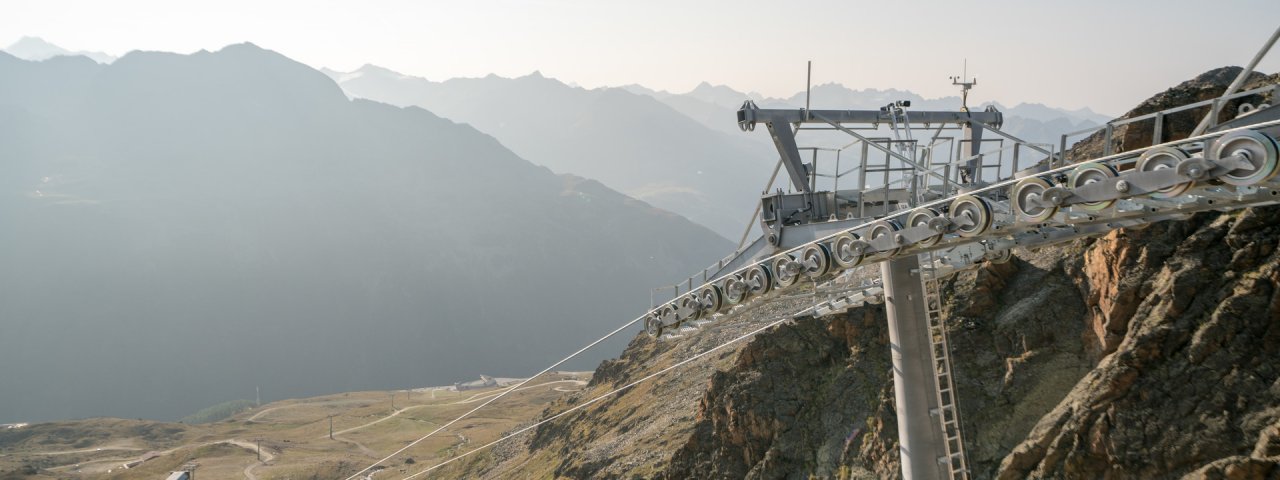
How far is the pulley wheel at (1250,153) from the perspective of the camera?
12.9 meters

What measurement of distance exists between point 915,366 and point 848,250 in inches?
237

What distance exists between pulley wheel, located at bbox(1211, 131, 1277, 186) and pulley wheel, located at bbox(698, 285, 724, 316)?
14571 mm

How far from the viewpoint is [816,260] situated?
22.3 meters

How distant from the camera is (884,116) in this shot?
2838cm

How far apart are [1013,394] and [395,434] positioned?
13201cm

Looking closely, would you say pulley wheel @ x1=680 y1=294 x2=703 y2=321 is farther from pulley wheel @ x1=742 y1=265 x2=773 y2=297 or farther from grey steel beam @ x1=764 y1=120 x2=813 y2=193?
grey steel beam @ x1=764 y1=120 x2=813 y2=193

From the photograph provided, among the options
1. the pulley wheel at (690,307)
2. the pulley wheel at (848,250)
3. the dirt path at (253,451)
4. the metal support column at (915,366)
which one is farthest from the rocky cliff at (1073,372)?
the dirt path at (253,451)

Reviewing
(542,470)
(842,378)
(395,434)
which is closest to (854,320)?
(842,378)

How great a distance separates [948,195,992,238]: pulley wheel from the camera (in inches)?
698

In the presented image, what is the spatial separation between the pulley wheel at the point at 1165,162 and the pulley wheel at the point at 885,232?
575 centimetres

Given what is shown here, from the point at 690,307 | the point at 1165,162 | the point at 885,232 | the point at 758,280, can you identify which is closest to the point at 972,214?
the point at 885,232

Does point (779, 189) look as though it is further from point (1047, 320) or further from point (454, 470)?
point (454, 470)

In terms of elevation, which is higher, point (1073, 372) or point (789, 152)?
point (789, 152)

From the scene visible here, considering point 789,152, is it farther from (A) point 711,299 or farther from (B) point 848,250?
(B) point 848,250
